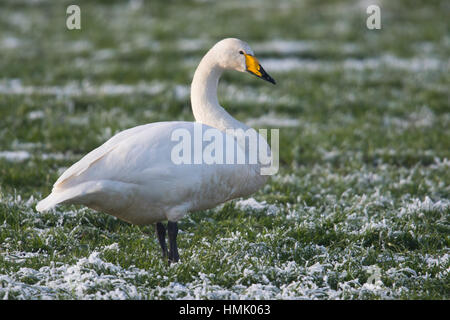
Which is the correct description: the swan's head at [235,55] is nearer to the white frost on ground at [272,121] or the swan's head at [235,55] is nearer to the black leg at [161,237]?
the black leg at [161,237]

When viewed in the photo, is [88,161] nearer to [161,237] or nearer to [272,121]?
[161,237]

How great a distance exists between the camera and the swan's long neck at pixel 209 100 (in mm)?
5262

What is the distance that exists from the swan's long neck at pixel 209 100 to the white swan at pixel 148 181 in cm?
30

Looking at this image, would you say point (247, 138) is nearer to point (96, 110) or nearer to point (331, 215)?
point (331, 215)

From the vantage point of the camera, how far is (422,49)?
13344 millimetres

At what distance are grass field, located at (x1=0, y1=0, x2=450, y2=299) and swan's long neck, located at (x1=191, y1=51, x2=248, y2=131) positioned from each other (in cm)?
89

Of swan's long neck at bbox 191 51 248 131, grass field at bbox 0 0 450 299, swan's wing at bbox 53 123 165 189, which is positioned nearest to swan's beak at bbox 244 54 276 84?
swan's long neck at bbox 191 51 248 131

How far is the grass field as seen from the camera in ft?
14.4

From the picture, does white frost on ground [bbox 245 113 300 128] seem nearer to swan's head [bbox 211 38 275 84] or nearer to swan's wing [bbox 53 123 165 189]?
swan's head [bbox 211 38 275 84]

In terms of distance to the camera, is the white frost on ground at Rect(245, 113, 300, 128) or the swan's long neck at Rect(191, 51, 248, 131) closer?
the swan's long neck at Rect(191, 51, 248, 131)
